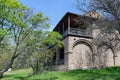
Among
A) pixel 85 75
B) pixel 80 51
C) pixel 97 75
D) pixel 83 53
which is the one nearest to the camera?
pixel 97 75

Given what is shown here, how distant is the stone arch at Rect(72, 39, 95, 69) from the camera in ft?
96.3

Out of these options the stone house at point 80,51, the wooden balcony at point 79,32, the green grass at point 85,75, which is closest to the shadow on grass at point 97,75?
the green grass at point 85,75

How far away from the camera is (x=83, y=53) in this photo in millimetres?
29953

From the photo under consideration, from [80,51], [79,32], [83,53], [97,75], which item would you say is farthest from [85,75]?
[79,32]

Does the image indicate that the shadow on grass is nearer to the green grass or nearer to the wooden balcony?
the green grass

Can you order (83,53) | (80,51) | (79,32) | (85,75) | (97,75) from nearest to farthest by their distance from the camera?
(97,75), (85,75), (80,51), (83,53), (79,32)

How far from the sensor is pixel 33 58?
30.7m

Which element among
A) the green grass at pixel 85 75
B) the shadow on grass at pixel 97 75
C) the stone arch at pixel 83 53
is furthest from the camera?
the stone arch at pixel 83 53

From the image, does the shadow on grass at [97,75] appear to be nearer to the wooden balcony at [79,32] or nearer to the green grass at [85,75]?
the green grass at [85,75]

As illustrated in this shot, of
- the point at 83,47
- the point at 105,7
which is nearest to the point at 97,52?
the point at 83,47

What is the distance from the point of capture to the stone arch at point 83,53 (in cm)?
2935

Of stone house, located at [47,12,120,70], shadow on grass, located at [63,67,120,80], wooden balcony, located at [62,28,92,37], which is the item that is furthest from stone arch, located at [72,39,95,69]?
shadow on grass, located at [63,67,120,80]

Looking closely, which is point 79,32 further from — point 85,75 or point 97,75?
point 97,75

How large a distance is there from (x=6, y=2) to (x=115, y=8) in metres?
10.4
